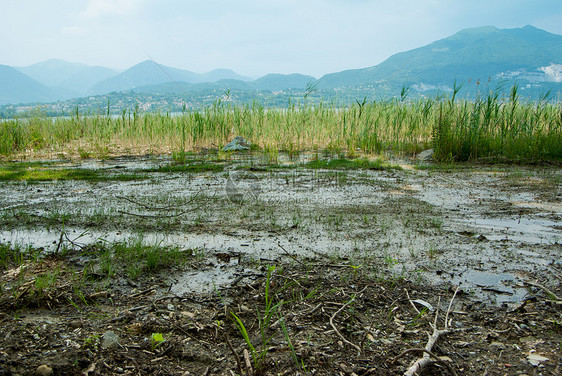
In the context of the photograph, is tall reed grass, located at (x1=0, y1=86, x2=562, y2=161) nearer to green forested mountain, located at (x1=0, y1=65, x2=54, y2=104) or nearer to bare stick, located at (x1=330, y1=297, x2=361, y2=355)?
bare stick, located at (x1=330, y1=297, x2=361, y2=355)

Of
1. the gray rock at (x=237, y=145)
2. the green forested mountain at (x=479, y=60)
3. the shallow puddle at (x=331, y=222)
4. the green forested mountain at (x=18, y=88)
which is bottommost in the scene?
the shallow puddle at (x=331, y=222)

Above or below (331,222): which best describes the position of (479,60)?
above

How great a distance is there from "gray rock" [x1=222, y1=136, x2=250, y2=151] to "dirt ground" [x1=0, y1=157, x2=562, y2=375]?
16.5 feet

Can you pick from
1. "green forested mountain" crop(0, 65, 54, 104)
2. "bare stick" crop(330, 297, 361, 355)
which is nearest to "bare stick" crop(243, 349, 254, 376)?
"bare stick" crop(330, 297, 361, 355)

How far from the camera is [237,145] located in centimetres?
1030

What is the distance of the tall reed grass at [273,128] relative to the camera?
9.81m

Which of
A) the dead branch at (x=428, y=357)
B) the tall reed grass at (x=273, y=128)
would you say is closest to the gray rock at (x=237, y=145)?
the tall reed grass at (x=273, y=128)

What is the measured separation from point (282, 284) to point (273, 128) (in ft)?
28.2

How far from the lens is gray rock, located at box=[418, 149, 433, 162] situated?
871cm

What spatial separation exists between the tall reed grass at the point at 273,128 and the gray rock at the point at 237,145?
0.77 ft

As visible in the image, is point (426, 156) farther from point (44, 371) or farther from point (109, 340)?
point (44, 371)

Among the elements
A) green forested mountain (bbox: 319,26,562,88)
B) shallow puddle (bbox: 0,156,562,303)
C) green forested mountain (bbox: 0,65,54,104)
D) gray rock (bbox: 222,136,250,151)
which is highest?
green forested mountain (bbox: 319,26,562,88)

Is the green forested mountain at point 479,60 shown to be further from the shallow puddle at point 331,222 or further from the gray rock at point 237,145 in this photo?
the shallow puddle at point 331,222

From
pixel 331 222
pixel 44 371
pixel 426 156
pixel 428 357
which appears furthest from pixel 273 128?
pixel 44 371
